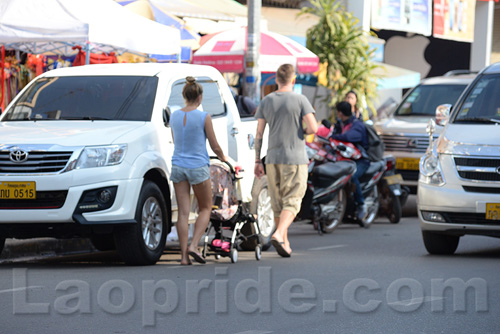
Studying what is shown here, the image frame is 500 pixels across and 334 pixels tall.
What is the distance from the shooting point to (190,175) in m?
10.7

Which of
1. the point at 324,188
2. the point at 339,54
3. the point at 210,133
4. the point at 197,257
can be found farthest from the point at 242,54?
the point at 197,257

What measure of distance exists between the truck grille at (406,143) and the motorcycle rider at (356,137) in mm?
2478

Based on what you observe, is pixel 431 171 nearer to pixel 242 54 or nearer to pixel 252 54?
pixel 252 54

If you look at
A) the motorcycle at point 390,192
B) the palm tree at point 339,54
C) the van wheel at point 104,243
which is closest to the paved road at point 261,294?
the van wheel at point 104,243

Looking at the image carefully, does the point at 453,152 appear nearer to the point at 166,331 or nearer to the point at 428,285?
the point at 428,285

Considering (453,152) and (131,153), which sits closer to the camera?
(131,153)

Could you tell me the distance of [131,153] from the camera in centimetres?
1038

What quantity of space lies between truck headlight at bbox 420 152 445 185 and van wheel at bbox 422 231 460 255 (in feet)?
2.00

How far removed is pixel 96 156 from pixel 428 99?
1034 cm

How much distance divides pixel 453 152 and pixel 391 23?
19.8m

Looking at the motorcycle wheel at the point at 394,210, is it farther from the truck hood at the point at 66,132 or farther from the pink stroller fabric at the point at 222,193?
the truck hood at the point at 66,132

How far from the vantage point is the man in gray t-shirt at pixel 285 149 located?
11586 mm

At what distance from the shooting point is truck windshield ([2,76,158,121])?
11164 millimetres

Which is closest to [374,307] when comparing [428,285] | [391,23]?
[428,285]
